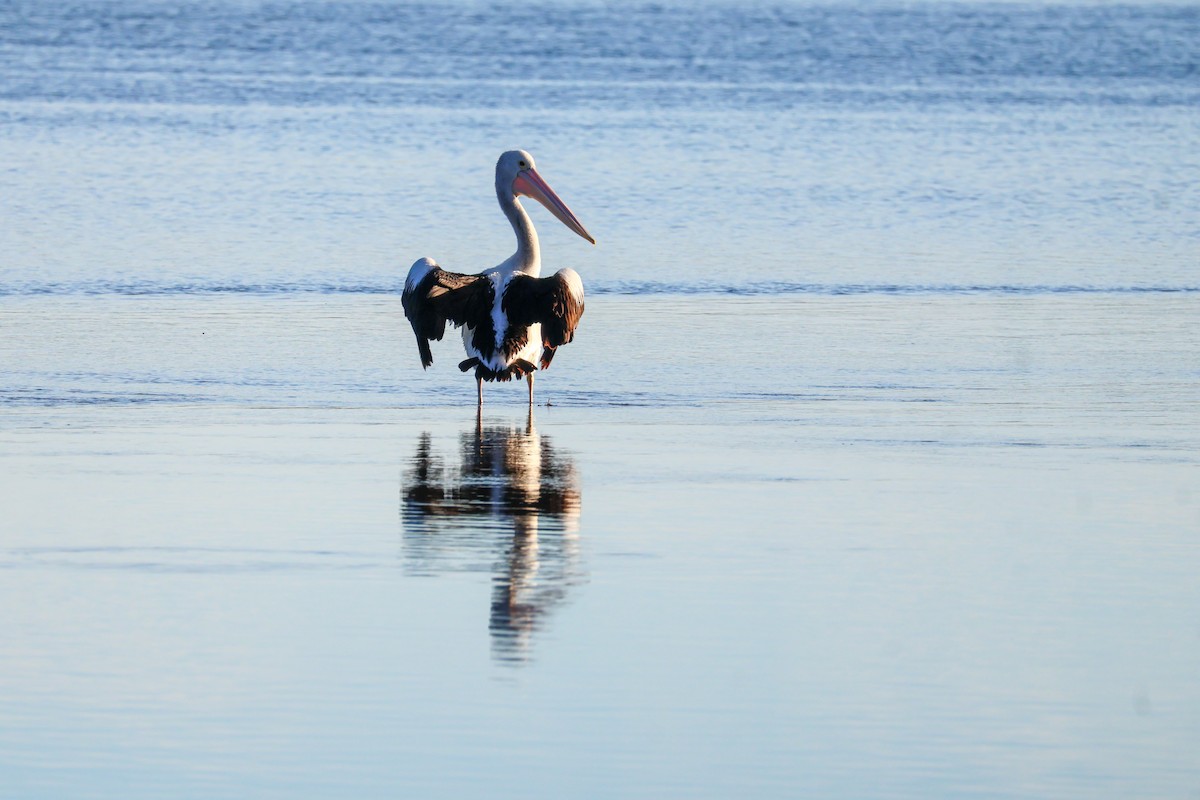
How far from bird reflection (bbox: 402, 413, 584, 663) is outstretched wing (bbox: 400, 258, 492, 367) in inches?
36.1

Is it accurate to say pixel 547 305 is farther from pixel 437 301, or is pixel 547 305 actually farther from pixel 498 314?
pixel 437 301

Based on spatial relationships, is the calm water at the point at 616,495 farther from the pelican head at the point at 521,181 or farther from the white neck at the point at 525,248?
the pelican head at the point at 521,181

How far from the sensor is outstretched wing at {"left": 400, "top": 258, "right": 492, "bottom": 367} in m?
10.9

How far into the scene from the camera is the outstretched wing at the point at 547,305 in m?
10.8

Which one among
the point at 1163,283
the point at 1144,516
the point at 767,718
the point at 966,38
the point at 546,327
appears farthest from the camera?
→ the point at 966,38

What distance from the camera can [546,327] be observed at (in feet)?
35.8

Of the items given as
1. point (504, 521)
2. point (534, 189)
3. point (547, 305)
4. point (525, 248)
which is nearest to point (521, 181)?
point (534, 189)

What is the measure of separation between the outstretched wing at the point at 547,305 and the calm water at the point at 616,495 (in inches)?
15.3

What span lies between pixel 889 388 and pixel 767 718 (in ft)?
19.5

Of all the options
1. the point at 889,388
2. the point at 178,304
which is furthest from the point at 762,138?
the point at 889,388

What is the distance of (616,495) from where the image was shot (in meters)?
8.45

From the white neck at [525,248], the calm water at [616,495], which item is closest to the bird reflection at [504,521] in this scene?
the calm water at [616,495]

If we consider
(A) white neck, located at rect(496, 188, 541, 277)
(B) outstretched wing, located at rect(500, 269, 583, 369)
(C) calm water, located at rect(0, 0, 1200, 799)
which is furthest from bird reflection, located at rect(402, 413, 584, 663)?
(A) white neck, located at rect(496, 188, 541, 277)

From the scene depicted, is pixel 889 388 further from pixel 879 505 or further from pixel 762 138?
pixel 762 138
